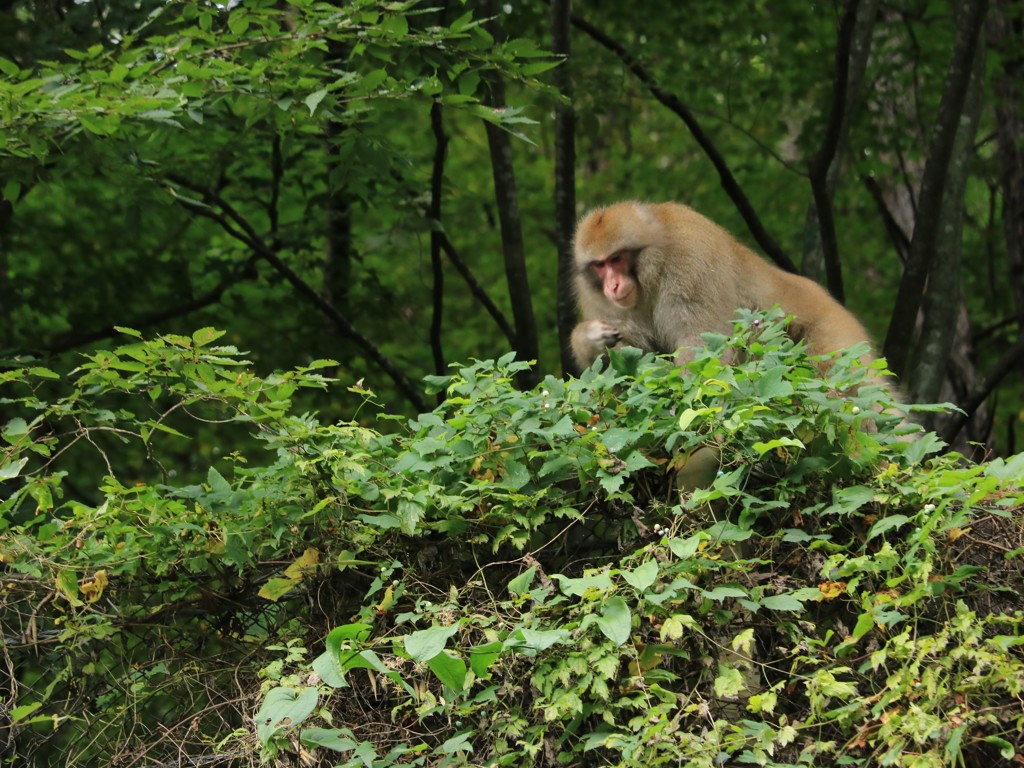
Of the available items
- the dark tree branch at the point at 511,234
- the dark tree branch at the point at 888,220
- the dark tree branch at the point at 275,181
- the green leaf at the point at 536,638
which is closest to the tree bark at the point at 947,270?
the dark tree branch at the point at 888,220

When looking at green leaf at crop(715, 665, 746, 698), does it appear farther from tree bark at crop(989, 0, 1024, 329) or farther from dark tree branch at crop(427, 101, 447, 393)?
tree bark at crop(989, 0, 1024, 329)

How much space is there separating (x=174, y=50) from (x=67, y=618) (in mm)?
2519

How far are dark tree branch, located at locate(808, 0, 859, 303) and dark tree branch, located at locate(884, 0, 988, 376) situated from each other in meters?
0.39

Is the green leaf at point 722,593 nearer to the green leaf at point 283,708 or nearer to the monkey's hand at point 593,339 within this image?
the green leaf at point 283,708

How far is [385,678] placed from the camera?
3.08 metres

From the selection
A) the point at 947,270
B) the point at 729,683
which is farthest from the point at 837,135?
the point at 729,683

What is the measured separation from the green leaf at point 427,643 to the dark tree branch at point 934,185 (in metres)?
4.61

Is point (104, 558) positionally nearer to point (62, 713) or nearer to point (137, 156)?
point (62, 713)

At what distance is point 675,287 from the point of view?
4926mm

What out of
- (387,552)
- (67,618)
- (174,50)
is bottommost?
(67,618)

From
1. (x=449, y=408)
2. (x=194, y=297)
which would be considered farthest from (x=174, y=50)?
(x=194, y=297)

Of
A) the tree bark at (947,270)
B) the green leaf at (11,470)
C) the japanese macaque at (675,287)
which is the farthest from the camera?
the tree bark at (947,270)

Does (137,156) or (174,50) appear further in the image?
(137,156)

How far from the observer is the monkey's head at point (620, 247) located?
504cm
